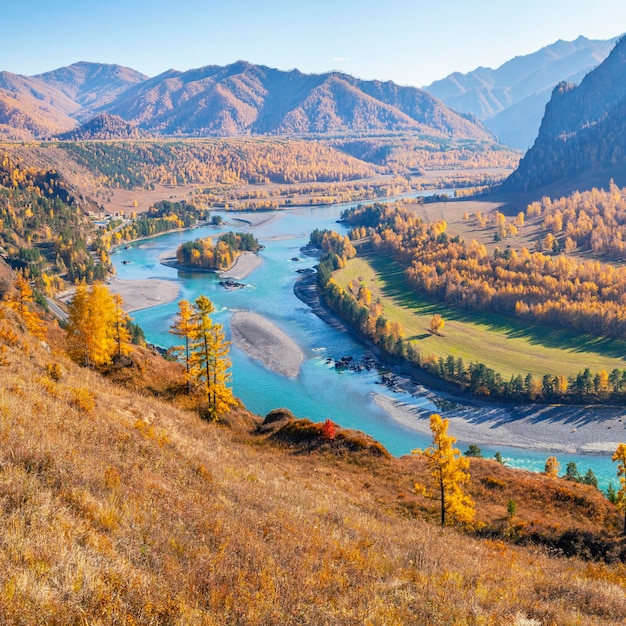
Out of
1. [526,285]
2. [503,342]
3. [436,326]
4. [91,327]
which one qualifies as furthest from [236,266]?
[91,327]

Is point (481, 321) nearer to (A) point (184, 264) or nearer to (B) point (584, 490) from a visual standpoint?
(B) point (584, 490)

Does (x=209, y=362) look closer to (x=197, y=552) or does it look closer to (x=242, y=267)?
(x=197, y=552)

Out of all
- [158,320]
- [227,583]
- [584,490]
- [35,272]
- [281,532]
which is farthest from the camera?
[35,272]

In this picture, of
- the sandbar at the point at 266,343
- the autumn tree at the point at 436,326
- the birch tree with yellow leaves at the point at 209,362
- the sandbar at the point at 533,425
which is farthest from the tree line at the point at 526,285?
the birch tree with yellow leaves at the point at 209,362

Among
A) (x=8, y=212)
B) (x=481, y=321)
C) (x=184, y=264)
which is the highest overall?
(x=8, y=212)

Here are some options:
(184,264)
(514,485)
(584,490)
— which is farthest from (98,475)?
(184,264)

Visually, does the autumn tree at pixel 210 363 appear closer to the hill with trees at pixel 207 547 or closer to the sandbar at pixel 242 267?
the hill with trees at pixel 207 547
